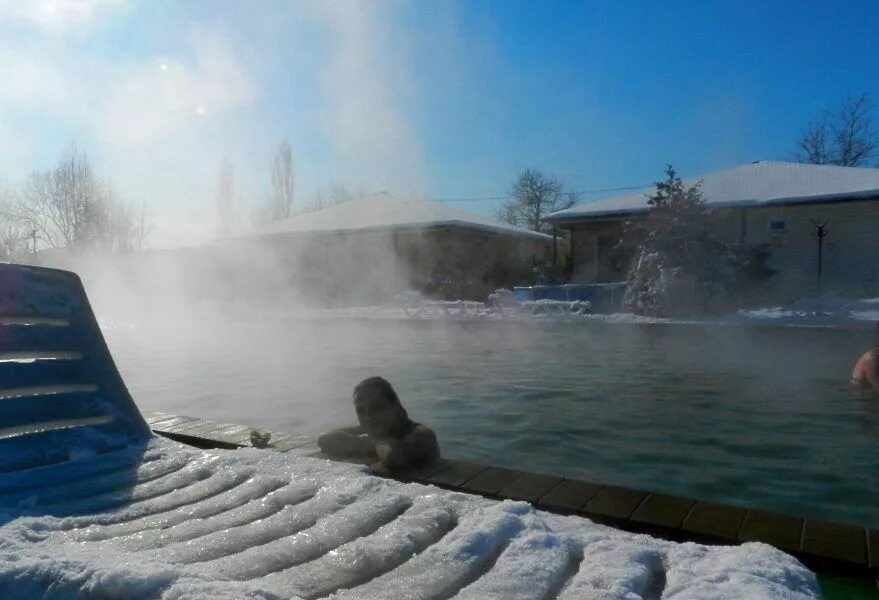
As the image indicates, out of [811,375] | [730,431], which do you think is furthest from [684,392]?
[811,375]

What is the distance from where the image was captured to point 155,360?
702 centimetres

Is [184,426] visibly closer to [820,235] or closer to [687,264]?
[687,264]

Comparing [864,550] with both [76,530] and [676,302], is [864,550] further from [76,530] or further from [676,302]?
[676,302]

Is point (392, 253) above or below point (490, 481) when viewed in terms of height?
above

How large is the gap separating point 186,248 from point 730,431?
1787cm

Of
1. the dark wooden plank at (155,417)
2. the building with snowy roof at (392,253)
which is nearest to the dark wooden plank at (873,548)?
the dark wooden plank at (155,417)

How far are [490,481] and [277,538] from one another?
→ 826mm

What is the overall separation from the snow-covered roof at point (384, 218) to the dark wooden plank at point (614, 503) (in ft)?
43.6

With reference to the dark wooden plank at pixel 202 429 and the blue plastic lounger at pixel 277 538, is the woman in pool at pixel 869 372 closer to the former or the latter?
the blue plastic lounger at pixel 277 538

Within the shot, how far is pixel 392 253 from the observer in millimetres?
16438

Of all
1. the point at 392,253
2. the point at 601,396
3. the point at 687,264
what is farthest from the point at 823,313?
the point at 392,253

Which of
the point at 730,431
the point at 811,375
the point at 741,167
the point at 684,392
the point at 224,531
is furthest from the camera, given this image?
the point at 741,167

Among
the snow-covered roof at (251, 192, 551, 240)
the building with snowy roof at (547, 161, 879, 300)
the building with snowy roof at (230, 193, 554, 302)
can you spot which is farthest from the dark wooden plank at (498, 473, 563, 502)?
the snow-covered roof at (251, 192, 551, 240)

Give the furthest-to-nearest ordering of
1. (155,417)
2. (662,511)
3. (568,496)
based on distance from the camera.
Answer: (155,417) → (568,496) → (662,511)
